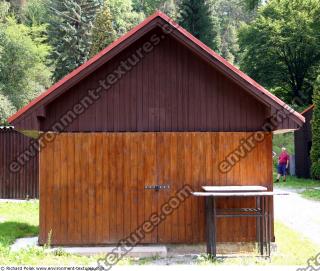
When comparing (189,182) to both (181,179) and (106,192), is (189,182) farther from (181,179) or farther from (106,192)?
→ (106,192)

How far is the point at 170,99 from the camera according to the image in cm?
1111

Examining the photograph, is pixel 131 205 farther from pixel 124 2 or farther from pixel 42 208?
pixel 124 2

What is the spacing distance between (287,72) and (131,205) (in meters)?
39.8

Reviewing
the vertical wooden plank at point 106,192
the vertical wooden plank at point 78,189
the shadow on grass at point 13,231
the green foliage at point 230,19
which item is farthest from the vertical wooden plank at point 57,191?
the green foliage at point 230,19

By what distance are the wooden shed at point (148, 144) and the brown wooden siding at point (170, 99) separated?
0.02m

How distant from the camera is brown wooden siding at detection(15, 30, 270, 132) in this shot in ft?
36.1

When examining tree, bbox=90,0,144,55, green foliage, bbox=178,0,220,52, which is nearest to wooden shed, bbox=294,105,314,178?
tree, bbox=90,0,144,55

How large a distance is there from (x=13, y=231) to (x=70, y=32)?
3902 centimetres

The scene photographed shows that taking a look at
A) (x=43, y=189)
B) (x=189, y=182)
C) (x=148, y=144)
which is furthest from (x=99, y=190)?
(x=189, y=182)

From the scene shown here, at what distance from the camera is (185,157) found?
36.3ft

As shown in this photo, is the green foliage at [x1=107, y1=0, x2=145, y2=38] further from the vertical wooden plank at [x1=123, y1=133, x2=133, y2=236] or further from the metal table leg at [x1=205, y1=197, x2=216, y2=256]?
the metal table leg at [x1=205, y1=197, x2=216, y2=256]

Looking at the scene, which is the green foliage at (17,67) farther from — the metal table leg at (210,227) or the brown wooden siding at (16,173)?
the metal table leg at (210,227)

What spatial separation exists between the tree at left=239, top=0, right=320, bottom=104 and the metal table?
121 feet

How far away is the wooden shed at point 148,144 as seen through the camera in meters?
10.9
